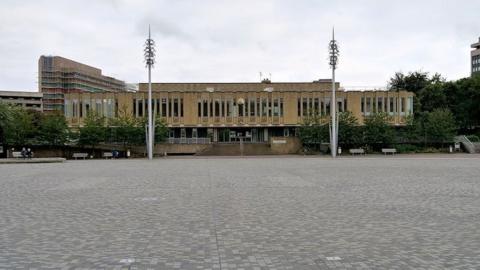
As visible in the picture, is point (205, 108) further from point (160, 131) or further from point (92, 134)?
point (92, 134)

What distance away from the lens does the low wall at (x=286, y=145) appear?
197ft

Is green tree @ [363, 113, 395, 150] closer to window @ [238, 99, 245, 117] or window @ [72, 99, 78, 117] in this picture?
window @ [238, 99, 245, 117]

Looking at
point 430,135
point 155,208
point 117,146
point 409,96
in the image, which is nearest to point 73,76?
point 117,146

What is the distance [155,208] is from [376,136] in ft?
156

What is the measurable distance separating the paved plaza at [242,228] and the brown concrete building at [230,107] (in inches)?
2121

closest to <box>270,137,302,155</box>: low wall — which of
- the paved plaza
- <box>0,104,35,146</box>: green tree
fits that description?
<box>0,104,35,146</box>: green tree

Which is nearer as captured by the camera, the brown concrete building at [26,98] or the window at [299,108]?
the window at [299,108]

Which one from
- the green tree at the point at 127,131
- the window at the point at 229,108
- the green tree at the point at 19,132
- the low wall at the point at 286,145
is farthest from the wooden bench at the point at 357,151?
the green tree at the point at 19,132

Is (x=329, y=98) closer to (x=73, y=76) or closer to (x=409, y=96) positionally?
(x=409, y=96)

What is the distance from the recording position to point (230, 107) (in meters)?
71.4

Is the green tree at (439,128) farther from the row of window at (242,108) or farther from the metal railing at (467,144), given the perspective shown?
the row of window at (242,108)

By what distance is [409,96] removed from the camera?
237 feet

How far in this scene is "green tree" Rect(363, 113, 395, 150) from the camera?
2225 inches

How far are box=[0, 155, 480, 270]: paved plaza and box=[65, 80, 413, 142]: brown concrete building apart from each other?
177 ft
